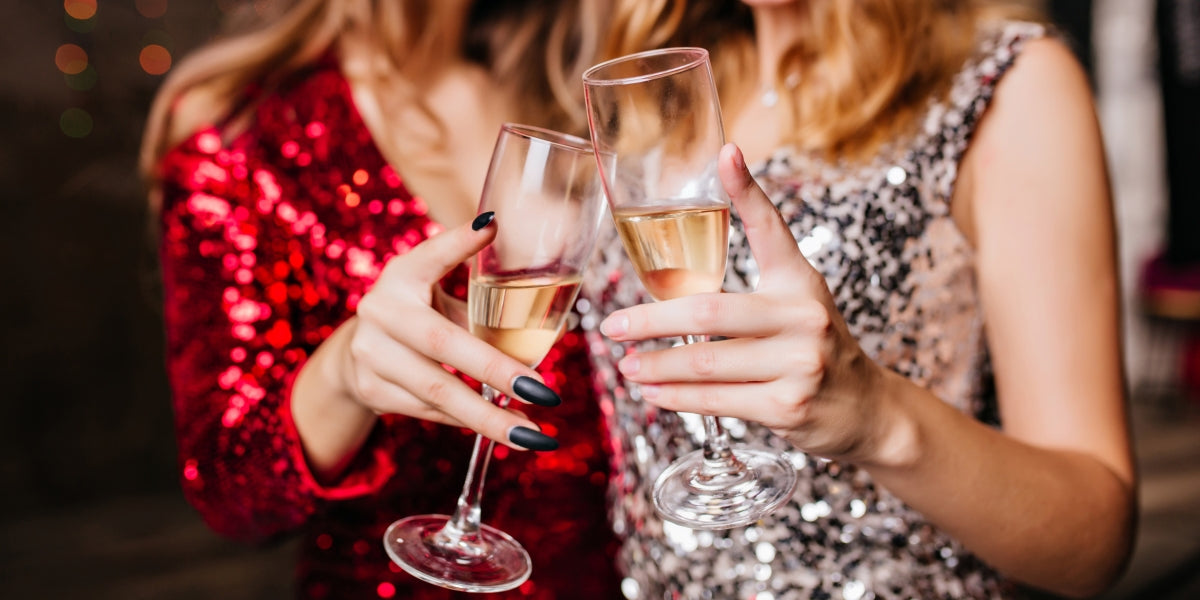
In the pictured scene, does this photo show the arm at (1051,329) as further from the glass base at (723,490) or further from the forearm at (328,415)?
the forearm at (328,415)

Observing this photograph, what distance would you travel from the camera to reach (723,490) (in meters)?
0.88

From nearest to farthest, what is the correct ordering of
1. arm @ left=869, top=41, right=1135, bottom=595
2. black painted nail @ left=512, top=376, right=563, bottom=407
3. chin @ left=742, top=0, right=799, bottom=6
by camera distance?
black painted nail @ left=512, top=376, right=563, bottom=407, arm @ left=869, top=41, right=1135, bottom=595, chin @ left=742, top=0, right=799, bottom=6

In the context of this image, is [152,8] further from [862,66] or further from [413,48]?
[862,66]

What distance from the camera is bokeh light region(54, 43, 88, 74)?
11.5 ft

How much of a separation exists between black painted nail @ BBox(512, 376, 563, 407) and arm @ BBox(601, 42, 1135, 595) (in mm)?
74

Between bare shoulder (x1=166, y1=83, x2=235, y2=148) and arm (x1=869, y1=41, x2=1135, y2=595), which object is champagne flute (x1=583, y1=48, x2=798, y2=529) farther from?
bare shoulder (x1=166, y1=83, x2=235, y2=148)

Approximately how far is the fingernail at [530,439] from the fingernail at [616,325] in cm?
12

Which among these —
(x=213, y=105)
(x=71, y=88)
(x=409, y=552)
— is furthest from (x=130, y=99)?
(x=409, y=552)

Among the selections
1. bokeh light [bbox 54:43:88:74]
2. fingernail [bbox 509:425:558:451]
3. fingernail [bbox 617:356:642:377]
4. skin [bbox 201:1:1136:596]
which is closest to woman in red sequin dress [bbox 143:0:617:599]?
skin [bbox 201:1:1136:596]

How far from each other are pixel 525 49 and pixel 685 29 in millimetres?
346

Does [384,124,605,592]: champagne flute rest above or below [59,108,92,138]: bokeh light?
below

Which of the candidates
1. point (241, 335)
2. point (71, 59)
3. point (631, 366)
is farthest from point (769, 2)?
point (71, 59)

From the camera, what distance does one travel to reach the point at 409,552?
92 centimetres

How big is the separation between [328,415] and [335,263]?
378 millimetres
